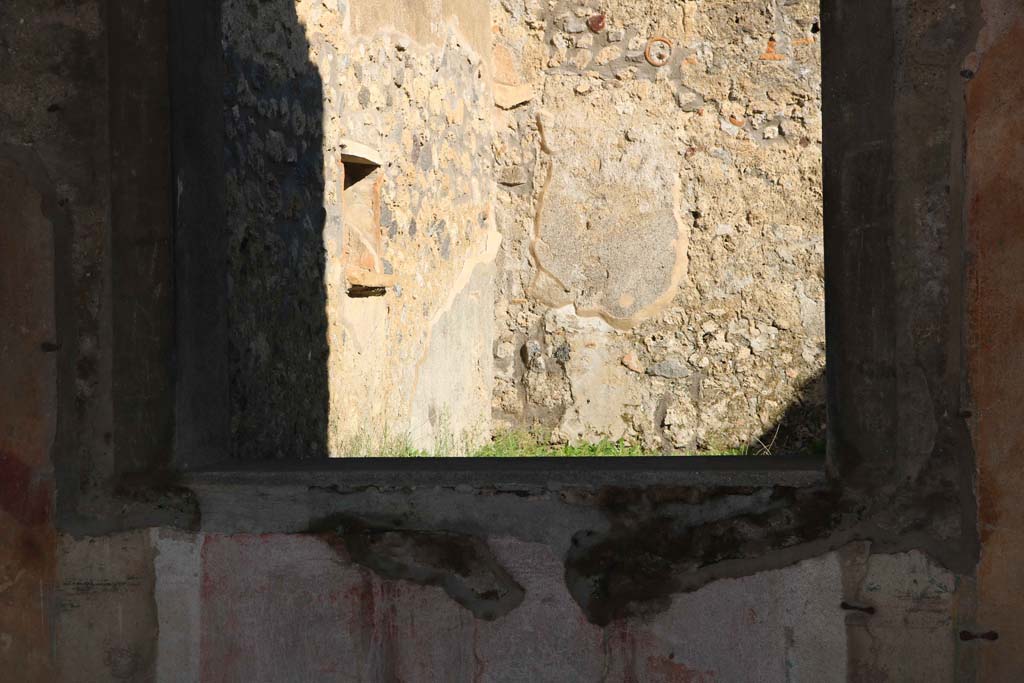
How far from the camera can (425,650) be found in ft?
6.95

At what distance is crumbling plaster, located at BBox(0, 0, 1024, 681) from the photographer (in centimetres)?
192

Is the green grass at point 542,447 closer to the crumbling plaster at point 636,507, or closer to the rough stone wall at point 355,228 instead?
the rough stone wall at point 355,228

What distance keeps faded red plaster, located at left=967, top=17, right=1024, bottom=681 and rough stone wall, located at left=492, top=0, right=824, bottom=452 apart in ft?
13.3

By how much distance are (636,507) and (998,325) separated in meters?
0.69

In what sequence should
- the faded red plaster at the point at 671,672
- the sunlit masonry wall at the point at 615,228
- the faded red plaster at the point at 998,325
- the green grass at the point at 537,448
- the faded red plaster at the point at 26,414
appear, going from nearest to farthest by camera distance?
the faded red plaster at the point at 998,325
the faded red plaster at the point at 671,672
the faded red plaster at the point at 26,414
the sunlit masonry wall at the point at 615,228
the green grass at the point at 537,448

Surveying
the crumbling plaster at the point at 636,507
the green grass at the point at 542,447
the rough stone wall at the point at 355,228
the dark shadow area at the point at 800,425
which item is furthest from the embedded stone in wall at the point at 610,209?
the crumbling plaster at the point at 636,507

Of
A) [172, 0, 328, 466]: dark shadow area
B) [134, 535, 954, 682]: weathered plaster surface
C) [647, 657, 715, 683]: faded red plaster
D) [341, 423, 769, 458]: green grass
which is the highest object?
[172, 0, 328, 466]: dark shadow area

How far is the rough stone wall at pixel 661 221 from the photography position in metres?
6.03

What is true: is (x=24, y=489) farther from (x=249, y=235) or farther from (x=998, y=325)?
(x=998, y=325)

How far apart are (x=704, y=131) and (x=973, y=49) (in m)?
4.27

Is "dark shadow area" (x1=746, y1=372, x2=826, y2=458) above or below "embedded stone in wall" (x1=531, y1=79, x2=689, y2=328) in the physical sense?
below

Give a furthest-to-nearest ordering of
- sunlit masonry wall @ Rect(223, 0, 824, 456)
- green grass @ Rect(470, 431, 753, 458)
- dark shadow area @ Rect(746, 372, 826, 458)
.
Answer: green grass @ Rect(470, 431, 753, 458) < dark shadow area @ Rect(746, 372, 826, 458) < sunlit masonry wall @ Rect(223, 0, 824, 456)

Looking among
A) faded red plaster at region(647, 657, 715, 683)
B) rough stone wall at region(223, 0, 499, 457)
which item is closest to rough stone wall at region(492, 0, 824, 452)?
rough stone wall at region(223, 0, 499, 457)

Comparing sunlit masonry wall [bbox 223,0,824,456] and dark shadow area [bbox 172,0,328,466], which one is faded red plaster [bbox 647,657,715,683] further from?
sunlit masonry wall [bbox 223,0,824,456]
